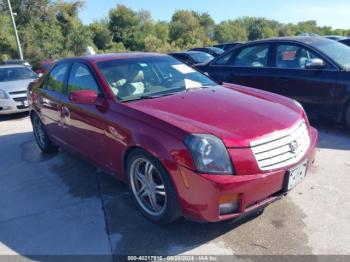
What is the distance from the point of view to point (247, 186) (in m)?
2.71

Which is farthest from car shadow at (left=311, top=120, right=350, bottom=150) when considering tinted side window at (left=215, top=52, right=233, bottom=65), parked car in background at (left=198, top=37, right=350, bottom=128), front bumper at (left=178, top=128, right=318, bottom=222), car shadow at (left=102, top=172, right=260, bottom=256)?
front bumper at (left=178, top=128, right=318, bottom=222)

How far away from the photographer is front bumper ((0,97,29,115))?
8383 millimetres

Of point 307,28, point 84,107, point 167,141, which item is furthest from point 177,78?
point 307,28

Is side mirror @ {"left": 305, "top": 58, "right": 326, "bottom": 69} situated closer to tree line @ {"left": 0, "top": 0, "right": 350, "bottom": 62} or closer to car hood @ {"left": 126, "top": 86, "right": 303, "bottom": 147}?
car hood @ {"left": 126, "top": 86, "right": 303, "bottom": 147}

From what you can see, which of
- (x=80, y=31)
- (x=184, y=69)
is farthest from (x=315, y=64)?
(x=80, y=31)

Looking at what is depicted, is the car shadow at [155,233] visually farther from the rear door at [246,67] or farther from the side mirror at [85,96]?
the rear door at [246,67]

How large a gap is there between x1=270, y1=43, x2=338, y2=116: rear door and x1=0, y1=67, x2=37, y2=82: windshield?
6.86m

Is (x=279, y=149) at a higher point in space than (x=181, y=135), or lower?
lower

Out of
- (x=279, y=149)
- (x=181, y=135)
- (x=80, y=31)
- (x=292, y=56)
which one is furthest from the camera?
(x=80, y=31)

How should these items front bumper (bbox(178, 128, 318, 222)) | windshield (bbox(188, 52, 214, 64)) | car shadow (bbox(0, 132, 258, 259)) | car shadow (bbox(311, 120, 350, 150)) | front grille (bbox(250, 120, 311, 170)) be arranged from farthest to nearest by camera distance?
windshield (bbox(188, 52, 214, 64)) → car shadow (bbox(311, 120, 350, 150)) → car shadow (bbox(0, 132, 258, 259)) → front grille (bbox(250, 120, 311, 170)) → front bumper (bbox(178, 128, 318, 222))

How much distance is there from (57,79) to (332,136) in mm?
4066

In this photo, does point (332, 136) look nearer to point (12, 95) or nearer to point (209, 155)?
point (209, 155)

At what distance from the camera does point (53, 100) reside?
479 cm

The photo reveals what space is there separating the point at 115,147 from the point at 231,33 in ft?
186
